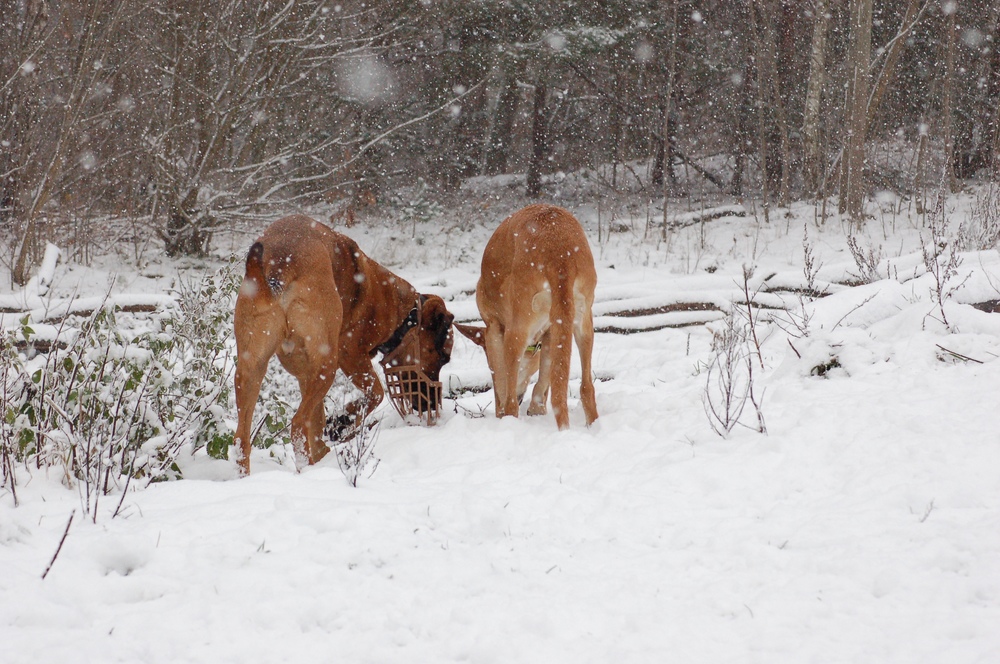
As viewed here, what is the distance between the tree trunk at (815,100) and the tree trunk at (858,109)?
118 cm

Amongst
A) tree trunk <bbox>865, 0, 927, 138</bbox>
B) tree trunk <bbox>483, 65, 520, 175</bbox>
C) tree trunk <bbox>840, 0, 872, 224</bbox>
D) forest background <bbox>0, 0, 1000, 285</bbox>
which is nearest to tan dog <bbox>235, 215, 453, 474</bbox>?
forest background <bbox>0, 0, 1000, 285</bbox>

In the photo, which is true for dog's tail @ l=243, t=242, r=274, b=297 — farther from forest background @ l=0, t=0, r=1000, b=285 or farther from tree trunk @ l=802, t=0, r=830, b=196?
tree trunk @ l=802, t=0, r=830, b=196

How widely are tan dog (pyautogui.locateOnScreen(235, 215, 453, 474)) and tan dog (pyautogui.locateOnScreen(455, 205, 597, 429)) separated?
0.73 metres

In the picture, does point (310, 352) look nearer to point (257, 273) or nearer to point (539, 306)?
point (257, 273)

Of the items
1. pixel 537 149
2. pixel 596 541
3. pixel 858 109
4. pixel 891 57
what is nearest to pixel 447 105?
pixel 537 149

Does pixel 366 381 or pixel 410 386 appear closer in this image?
pixel 410 386

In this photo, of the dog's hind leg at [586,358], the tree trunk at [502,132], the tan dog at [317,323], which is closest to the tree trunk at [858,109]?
the tree trunk at [502,132]

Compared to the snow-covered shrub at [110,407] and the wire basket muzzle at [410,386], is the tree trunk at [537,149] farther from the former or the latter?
the snow-covered shrub at [110,407]

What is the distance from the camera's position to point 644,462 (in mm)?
3408

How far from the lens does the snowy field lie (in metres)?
1.89

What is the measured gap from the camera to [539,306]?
4312 millimetres

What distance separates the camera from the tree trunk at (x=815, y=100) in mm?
14750

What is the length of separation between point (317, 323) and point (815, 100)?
1408 cm

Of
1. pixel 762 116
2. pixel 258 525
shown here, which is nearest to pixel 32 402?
pixel 258 525
